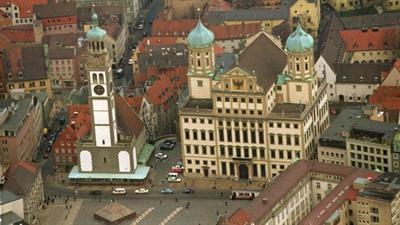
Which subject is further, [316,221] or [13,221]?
[13,221]

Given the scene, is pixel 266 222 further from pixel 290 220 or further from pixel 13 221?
pixel 13 221

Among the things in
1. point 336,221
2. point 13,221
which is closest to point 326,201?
point 336,221

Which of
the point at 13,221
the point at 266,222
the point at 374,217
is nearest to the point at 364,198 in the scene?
the point at 374,217

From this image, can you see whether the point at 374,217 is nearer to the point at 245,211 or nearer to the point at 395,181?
the point at 395,181

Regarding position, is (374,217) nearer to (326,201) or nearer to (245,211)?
(326,201)

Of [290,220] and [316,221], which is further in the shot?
[290,220]

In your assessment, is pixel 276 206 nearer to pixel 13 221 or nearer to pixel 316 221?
pixel 316 221

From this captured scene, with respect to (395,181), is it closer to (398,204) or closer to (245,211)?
(398,204)
